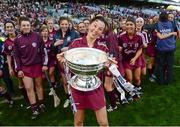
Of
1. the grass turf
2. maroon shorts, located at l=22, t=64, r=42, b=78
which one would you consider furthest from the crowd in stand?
the grass turf

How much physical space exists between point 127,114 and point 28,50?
2.26m

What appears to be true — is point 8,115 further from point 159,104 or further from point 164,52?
point 164,52

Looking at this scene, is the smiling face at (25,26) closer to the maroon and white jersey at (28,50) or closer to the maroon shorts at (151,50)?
the maroon and white jersey at (28,50)

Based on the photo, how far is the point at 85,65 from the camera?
4430 mm

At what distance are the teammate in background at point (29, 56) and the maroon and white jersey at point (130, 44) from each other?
1.68 meters

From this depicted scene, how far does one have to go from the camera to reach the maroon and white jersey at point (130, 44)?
A: 25.3 feet

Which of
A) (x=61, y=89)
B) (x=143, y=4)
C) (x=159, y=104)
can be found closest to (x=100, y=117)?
(x=159, y=104)

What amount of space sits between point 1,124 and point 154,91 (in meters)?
3.59

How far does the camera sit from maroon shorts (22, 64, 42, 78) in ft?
23.1

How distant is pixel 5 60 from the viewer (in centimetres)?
798

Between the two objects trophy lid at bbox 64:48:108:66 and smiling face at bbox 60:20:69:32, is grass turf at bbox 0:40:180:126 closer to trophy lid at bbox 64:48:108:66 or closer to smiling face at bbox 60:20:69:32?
smiling face at bbox 60:20:69:32

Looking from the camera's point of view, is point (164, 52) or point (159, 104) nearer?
point (159, 104)

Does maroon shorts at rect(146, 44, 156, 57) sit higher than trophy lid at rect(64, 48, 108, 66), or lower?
lower

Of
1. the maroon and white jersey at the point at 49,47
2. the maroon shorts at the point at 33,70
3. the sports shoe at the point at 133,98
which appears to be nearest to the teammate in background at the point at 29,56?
the maroon shorts at the point at 33,70
